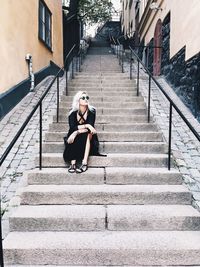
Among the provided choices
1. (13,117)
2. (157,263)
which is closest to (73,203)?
(157,263)

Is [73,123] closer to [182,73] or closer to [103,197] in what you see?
[103,197]

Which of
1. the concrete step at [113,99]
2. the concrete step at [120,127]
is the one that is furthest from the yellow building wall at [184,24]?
the concrete step at [120,127]

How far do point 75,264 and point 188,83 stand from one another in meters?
5.32

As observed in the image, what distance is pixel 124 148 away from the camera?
211 inches

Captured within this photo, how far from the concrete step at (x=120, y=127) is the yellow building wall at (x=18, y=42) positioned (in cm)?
146

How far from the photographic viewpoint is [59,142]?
5.64m

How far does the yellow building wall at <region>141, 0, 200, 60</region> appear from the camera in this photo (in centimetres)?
711

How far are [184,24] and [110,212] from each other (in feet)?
19.1

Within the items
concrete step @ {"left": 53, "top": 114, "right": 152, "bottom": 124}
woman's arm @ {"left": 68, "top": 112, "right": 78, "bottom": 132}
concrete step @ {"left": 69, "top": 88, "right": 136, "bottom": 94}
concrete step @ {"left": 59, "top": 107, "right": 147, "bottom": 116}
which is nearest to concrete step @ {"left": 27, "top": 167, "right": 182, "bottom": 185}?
woman's arm @ {"left": 68, "top": 112, "right": 78, "bottom": 132}

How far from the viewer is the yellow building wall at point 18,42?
683 cm

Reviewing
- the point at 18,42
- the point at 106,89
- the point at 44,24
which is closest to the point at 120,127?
the point at 106,89

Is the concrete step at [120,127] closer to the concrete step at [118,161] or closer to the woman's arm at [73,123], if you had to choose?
the woman's arm at [73,123]

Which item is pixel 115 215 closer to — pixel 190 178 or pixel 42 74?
pixel 190 178

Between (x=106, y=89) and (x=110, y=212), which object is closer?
(x=110, y=212)
